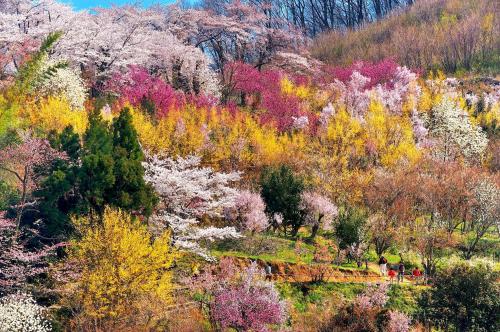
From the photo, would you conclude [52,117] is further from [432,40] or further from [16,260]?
[432,40]

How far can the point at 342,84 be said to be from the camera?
49.8 metres

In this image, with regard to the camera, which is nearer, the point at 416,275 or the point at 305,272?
the point at 305,272

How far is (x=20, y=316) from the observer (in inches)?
655

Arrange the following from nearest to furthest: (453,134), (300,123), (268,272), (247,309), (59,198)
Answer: (247,309) < (59,198) < (268,272) < (300,123) < (453,134)

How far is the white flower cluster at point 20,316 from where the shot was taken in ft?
53.8

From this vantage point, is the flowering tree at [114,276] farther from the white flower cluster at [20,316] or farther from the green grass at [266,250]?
the green grass at [266,250]

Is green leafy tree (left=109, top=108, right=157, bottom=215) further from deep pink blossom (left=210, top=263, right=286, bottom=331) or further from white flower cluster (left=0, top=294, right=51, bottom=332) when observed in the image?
deep pink blossom (left=210, top=263, right=286, bottom=331)

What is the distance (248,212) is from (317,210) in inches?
182

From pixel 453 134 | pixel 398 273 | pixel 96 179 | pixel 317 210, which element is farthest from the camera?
pixel 453 134

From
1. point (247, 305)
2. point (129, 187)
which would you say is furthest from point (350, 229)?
point (129, 187)

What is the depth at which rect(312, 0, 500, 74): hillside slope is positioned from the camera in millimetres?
57312

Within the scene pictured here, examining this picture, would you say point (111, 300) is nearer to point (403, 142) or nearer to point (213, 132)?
point (213, 132)

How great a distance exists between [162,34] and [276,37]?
13.3 meters

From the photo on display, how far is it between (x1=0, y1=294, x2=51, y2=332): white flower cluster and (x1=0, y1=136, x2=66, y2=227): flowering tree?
11.5 feet
